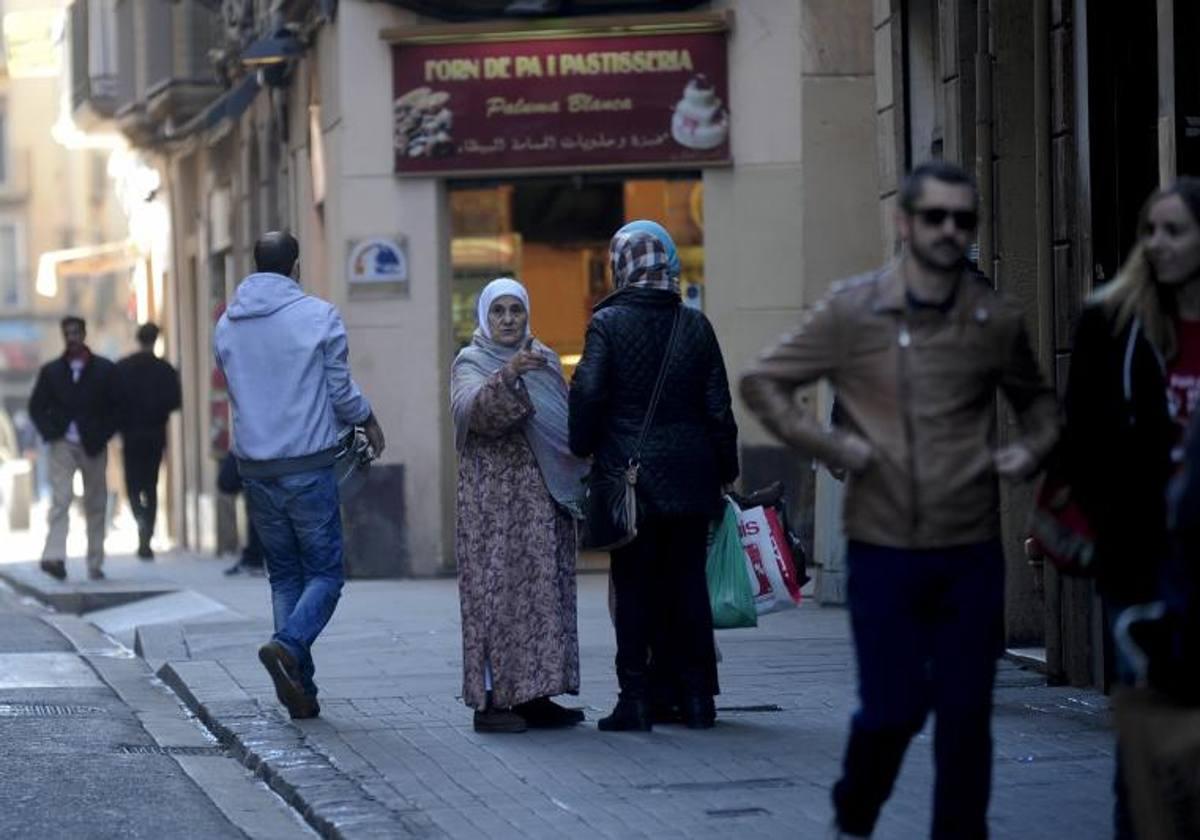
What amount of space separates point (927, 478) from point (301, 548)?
477 cm

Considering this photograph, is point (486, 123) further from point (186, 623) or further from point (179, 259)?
point (179, 259)

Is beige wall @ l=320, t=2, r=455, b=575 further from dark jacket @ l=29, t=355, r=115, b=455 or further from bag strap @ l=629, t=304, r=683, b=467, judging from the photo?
bag strap @ l=629, t=304, r=683, b=467

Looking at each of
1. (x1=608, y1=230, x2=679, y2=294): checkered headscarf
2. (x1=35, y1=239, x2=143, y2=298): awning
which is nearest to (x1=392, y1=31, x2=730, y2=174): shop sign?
(x1=608, y1=230, x2=679, y2=294): checkered headscarf

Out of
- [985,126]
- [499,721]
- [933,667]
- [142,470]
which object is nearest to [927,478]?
[933,667]

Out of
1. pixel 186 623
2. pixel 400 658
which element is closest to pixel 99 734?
pixel 400 658

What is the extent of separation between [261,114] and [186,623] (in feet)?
34.4

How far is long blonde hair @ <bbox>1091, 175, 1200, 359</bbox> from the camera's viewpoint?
20.6ft

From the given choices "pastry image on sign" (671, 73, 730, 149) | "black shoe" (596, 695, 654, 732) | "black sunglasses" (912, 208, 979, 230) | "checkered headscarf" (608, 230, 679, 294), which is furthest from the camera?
"pastry image on sign" (671, 73, 730, 149)

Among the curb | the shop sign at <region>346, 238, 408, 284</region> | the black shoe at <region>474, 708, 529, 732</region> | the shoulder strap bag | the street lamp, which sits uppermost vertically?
the street lamp

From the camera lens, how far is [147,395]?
79.2 ft

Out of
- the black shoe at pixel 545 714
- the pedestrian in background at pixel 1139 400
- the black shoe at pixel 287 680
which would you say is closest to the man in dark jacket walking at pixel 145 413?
the black shoe at pixel 287 680

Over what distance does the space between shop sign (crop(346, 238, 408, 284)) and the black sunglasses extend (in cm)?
1354

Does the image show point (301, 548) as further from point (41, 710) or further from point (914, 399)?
point (914, 399)

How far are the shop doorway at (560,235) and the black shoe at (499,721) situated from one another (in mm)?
9552
